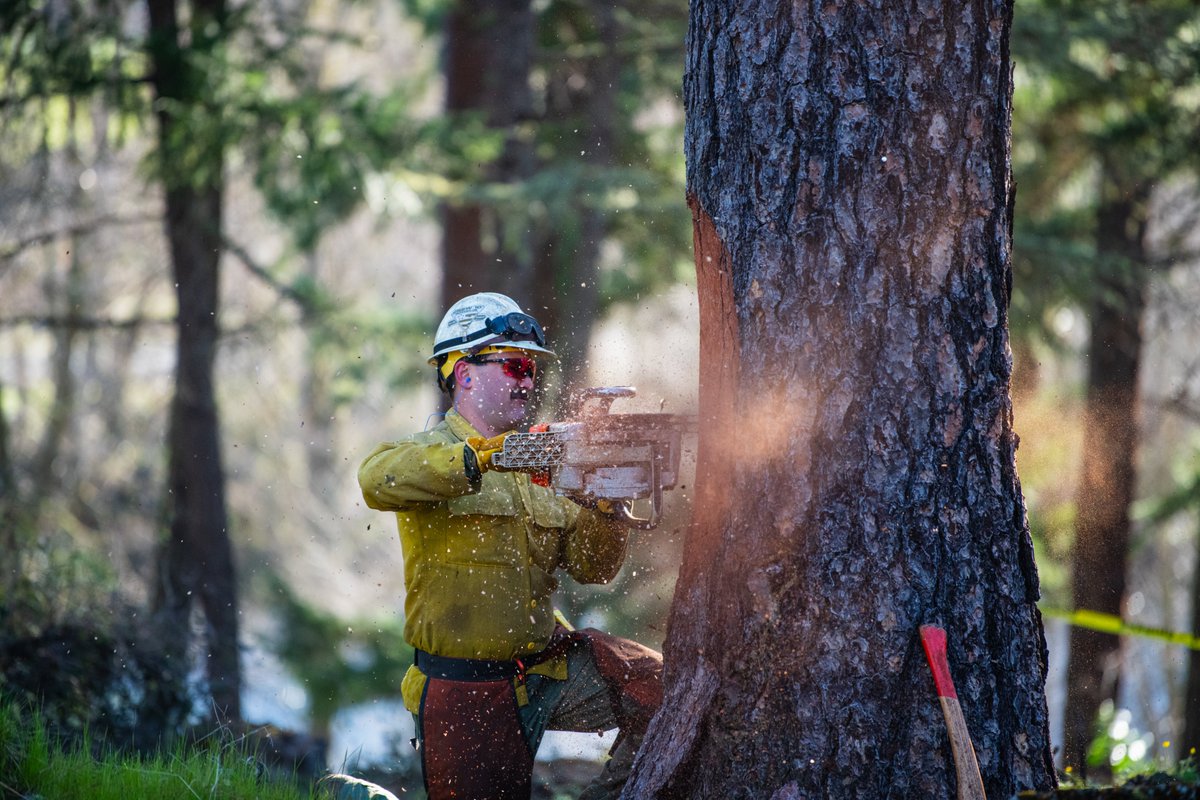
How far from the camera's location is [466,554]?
4.20 metres

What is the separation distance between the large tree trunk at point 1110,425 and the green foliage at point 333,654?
26.4ft

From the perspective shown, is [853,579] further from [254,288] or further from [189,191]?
[254,288]

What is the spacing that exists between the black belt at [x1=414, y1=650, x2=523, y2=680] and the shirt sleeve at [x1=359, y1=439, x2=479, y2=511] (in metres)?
0.61

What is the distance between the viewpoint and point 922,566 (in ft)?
10.8

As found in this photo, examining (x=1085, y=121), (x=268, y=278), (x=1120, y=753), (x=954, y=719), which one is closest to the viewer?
(x=954, y=719)

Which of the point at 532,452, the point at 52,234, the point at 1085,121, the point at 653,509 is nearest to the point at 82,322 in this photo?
the point at 52,234

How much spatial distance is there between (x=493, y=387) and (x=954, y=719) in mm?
2138

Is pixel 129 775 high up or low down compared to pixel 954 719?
down

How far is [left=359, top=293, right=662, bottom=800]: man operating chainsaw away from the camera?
4.14 metres

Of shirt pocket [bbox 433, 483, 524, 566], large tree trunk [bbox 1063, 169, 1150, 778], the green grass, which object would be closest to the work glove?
shirt pocket [bbox 433, 483, 524, 566]

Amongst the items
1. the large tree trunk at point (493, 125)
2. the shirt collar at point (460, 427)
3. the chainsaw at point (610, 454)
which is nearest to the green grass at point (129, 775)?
the shirt collar at point (460, 427)

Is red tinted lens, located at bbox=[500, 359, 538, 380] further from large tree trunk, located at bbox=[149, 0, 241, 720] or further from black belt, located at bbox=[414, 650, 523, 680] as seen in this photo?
large tree trunk, located at bbox=[149, 0, 241, 720]

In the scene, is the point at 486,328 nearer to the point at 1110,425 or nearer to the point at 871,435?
the point at 871,435

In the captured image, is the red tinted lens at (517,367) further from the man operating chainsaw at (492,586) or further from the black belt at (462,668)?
the black belt at (462,668)
